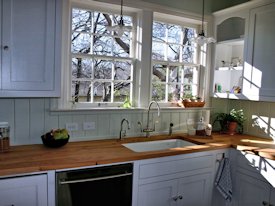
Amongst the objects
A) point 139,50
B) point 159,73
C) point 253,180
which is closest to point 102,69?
point 139,50

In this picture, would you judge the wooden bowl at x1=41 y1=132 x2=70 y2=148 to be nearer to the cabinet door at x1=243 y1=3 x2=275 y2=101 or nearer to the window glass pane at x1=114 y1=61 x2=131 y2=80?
the window glass pane at x1=114 y1=61 x2=131 y2=80

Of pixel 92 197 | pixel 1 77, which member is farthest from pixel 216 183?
pixel 1 77

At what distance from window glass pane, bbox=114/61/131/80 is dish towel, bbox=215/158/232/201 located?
1341 millimetres

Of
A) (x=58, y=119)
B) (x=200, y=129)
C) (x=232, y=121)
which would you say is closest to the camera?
(x=58, y=119)

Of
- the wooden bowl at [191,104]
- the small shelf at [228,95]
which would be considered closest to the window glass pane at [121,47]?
the wooden bowl at [191,104]

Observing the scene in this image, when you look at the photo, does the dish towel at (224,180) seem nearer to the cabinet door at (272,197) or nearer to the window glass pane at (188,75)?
the cabinet door at (272,197)

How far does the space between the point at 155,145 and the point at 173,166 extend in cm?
49

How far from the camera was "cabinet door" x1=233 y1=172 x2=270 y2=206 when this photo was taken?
236 centimetres

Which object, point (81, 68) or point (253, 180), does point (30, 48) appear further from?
point (253, 180)

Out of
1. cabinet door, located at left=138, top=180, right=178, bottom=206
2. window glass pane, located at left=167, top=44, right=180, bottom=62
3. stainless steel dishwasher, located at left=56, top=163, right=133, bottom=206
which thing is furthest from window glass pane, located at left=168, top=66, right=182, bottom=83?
stainless steel dishwasher, located at left=56, top=163, right=133, bottom=206

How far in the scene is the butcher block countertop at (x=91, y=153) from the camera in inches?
68.7

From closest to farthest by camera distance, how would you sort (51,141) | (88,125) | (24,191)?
(24,191)
(51,141)
(88,125)

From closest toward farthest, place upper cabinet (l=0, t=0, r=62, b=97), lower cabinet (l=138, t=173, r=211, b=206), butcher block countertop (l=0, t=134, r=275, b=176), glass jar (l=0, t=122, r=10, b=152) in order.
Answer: butcher block countertop (l=0, t=134, r=275, b=176), upper cabinet (l=0, t=0, r=62, b=97), glass jar (l=0, t=122, r=10, b=152), lower cabinet (l=138, t=173, r=211, b=206)

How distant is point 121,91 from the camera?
2.85 meters
